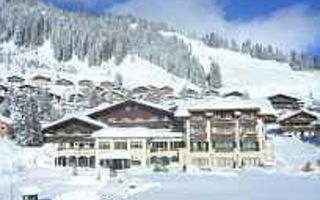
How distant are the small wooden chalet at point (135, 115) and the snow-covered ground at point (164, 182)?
12298 millimetres

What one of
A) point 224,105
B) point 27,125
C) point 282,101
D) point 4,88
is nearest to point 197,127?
point 224,105

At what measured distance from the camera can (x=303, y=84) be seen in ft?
536

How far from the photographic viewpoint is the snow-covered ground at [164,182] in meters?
31.9

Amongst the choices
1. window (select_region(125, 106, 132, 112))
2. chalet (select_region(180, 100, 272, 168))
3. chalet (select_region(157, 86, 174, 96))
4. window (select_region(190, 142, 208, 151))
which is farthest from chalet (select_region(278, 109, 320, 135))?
chalet (select_region(157, 86, 174, 96))

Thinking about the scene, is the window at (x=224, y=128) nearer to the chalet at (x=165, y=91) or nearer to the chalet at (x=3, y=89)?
the chalet at (x=3, y=89)

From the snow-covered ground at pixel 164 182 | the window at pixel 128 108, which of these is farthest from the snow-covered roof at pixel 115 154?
the window at pixel 128 108

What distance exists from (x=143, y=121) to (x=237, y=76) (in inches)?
4435

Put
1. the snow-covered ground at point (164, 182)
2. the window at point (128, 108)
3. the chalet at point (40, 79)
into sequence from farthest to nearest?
the chalet at point (40, 79) → the window at point (128, 108) → the snow-covered ground at point (164, 182)

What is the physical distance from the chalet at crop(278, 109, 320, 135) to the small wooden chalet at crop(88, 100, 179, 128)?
17578mm

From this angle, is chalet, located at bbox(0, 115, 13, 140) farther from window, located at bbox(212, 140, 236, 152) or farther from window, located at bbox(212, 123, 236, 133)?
window, located at bbox(212, 140, 236, 152)

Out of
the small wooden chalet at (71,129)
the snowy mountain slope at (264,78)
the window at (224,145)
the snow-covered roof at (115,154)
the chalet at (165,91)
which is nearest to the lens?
the snow-covered roof at (115,154)

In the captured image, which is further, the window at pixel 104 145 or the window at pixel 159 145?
the window at pixel 159 145

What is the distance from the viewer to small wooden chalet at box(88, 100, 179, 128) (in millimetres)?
68750

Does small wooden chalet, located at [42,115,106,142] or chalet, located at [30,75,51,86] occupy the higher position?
chalet, located at [30,75,51,86]
